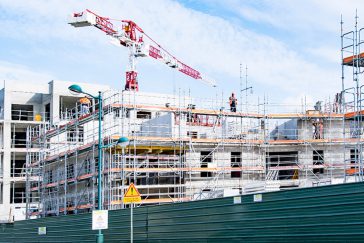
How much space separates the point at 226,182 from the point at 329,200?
716 inches

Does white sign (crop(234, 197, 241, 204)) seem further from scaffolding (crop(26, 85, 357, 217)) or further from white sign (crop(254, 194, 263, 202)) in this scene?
scaffolding (crop(26, 85, 357, 217))

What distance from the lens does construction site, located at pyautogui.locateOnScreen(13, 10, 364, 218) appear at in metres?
29.1

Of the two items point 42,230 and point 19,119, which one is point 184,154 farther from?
point 19,119

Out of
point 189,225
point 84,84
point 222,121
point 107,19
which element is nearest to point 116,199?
point 222,121

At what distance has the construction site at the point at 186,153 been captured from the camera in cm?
2911

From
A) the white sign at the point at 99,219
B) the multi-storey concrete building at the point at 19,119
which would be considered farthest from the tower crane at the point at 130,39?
the white sign at the point at 99,219

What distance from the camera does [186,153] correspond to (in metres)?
31.0

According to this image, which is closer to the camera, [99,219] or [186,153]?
[99,219]

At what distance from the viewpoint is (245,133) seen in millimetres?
34031

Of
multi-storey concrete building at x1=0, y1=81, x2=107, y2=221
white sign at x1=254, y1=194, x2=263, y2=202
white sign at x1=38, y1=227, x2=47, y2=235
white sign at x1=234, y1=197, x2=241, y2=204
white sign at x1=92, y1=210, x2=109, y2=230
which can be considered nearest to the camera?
white sign at x1=254, y1=194, x2=263, y2=202

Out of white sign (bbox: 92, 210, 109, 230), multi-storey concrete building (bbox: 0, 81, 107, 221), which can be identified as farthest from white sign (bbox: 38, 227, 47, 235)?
multi-storey concrete building (bbox: 0, 81, 107, 221)

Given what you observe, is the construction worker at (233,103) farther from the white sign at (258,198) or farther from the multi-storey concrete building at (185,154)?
the white sign at (258,198)

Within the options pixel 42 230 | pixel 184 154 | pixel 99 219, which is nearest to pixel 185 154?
pixel 184 154

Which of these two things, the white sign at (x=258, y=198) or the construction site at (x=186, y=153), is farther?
the construction site at (x=186, y=153)
